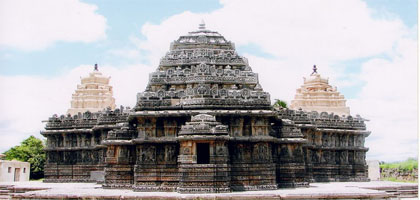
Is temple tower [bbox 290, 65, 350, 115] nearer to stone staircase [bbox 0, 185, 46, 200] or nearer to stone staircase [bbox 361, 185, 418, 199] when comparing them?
stone staircase [bbox 361, 185, 418, 199]

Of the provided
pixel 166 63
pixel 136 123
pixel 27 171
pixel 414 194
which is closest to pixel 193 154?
pixel 136 123

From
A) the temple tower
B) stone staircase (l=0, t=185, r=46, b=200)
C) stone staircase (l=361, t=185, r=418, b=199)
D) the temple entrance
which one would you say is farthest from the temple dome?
the temple tower

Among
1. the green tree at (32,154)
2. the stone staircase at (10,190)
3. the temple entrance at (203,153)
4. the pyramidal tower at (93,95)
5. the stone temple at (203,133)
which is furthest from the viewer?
the green tree at (32,154)

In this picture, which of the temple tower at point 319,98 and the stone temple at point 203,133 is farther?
the temple tower at point 319,98

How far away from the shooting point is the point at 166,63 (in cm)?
3178

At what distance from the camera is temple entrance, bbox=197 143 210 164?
2725 cm

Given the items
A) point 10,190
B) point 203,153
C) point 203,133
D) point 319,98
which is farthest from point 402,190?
point 10,190

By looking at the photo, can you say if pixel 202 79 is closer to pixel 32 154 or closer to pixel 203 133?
pixel 203 133

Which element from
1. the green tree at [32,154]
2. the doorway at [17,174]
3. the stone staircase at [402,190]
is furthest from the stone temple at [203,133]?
the green tree at [32,154]

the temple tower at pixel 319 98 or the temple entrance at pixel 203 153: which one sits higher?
the temple tower at pixel 319 98

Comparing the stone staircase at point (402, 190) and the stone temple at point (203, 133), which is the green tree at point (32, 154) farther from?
the stone staircase at point (402, 190)

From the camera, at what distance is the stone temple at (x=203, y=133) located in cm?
2683

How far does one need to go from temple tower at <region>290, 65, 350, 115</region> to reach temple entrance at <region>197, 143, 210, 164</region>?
2684cm

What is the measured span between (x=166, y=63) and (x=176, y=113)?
4217mm
